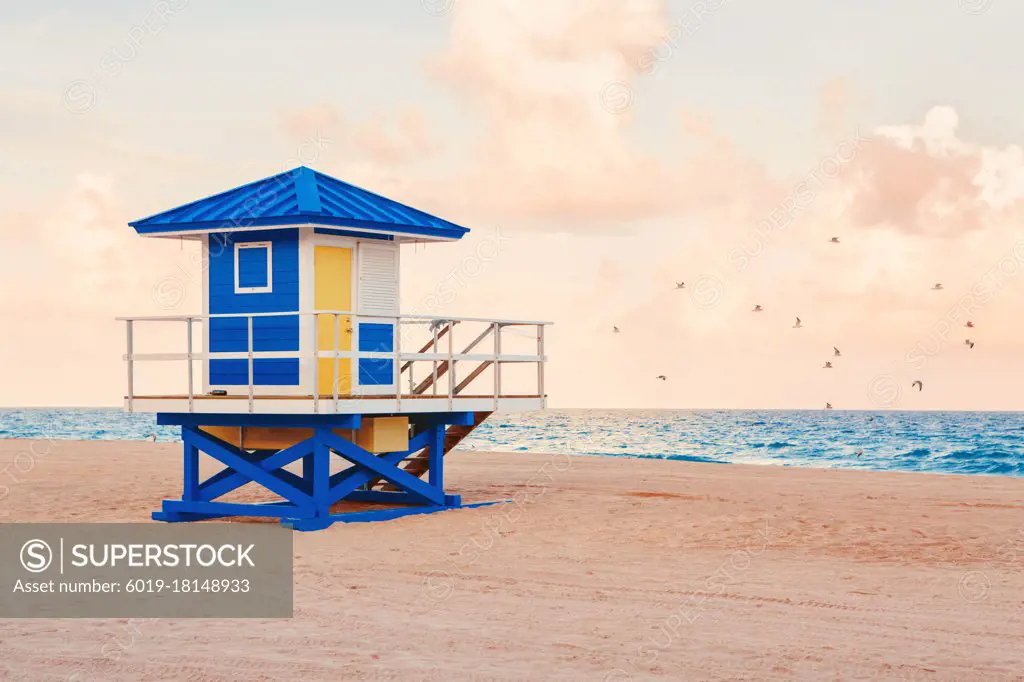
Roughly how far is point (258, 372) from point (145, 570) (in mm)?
4609

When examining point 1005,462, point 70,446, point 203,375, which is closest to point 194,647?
point 203,375

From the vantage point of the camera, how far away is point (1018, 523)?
725 inches

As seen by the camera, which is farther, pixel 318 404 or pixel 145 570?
pixel 318 404

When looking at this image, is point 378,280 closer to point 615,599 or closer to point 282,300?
point 282,300

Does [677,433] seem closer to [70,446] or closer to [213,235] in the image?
[70,446]

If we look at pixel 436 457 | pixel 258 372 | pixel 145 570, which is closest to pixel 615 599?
pixel 145 570

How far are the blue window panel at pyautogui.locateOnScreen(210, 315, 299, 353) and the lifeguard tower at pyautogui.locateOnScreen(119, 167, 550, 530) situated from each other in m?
0.02

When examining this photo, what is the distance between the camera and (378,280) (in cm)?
1845

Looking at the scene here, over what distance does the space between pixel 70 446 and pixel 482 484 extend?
22.8 metres

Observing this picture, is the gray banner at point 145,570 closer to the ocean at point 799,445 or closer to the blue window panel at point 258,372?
the blue window panel at point 258,372

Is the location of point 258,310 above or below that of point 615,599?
above

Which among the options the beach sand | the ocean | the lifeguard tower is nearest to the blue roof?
the lifeguard tower

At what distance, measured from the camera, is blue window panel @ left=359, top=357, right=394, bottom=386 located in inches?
713

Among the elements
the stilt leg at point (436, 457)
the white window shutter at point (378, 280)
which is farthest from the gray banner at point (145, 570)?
the white window shutter at point (378, 280)
